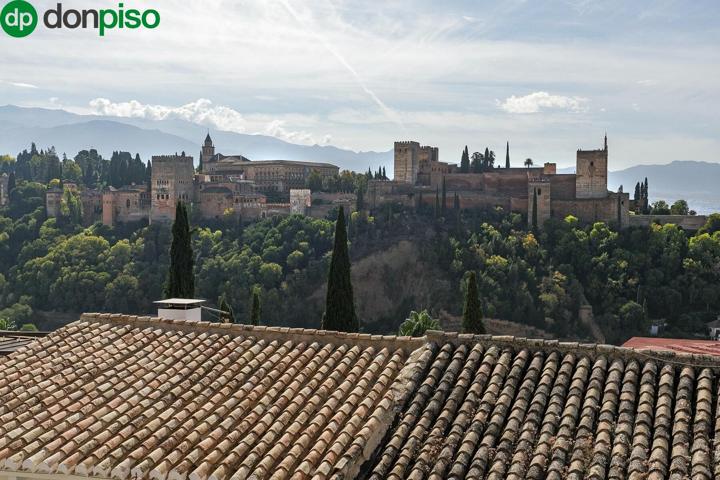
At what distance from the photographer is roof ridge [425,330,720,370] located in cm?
710

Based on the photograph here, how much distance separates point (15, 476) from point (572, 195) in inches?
2587

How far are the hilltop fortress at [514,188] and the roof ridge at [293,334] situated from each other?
2351 inches

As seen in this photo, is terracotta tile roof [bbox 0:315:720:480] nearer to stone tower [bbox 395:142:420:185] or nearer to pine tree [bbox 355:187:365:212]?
pine tree [bbox 355:187:365:212]

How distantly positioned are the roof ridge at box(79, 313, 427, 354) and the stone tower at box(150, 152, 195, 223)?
2691 inches

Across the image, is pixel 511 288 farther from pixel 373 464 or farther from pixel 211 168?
pixel 373 464

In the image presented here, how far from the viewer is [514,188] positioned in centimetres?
7188

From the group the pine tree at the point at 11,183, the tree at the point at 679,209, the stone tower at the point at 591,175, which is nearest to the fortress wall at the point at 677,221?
the stone tower at the point at 591,175

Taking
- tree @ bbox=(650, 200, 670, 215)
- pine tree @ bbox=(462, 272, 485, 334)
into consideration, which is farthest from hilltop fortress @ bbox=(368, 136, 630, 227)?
pine tree @ bbox=(462, 272, 485, 334)

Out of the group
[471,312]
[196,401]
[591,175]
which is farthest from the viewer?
[591,175]

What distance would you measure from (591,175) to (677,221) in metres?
7.43

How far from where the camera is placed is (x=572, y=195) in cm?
6938

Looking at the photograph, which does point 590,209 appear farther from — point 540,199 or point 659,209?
point 659,209

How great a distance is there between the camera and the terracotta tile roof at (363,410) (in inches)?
246

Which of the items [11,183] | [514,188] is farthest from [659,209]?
[11,183]
